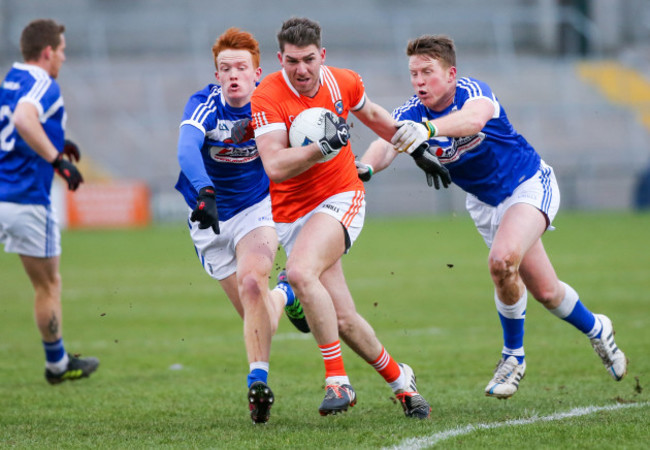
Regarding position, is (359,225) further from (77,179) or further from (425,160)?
(77,179)

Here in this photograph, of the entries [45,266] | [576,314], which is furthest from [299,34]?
[45,266]

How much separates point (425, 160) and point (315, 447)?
1.76 metres

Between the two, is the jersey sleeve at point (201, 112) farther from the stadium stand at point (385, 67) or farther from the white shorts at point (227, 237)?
the stadium stand at point (385, 67)

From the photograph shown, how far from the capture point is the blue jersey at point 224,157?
20.4 ft

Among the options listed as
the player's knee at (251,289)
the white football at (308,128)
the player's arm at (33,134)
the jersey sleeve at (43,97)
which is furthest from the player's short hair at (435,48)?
the jersey sleeve at (43,97)

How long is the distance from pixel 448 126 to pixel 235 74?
1.44m

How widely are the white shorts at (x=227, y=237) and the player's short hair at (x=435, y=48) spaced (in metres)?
1.44

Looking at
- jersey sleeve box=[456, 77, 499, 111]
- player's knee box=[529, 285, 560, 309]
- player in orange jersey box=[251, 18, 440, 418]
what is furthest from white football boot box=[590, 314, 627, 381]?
jersey sleeve box=[456, 77, 499, 111]

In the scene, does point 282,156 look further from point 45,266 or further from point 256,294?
point 45,266

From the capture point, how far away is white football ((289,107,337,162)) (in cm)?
562

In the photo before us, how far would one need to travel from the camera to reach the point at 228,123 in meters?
6.28

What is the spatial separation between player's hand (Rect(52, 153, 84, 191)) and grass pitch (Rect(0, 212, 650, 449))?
1.54m

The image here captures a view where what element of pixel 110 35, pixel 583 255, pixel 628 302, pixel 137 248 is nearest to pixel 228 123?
pixel 628 302

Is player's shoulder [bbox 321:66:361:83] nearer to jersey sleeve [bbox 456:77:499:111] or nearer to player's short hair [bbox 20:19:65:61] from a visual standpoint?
jersey sleeve [bbox 456:77:499:111]
